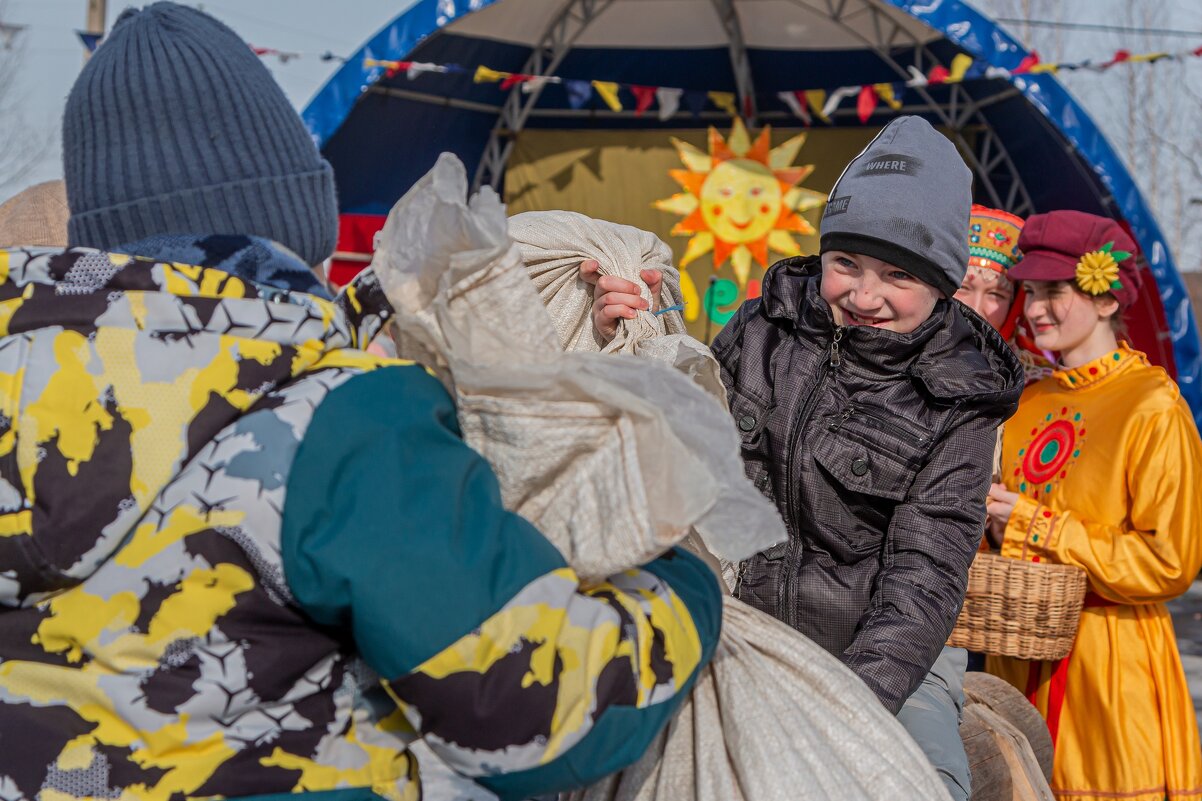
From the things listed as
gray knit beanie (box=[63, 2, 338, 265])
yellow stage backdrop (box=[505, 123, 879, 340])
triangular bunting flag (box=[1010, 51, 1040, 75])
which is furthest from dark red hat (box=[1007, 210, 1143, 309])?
yellow stage backdrop (box=[505, 123, 879, 340])

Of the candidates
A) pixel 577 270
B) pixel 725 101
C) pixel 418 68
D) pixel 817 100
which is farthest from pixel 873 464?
pixel 725 101

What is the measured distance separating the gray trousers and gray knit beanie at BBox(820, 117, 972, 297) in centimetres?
72

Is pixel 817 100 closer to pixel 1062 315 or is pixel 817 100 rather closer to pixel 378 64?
pixel 378 64

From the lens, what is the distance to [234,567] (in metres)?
1.07

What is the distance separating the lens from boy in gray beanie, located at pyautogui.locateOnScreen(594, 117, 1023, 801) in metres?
2.01

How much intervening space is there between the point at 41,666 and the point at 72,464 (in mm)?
196

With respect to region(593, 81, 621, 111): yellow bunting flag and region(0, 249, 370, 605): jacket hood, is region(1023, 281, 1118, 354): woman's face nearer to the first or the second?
region(0, 249, 370, 605): jacket hood

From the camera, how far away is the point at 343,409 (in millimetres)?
1097

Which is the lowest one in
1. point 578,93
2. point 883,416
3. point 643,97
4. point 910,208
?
point 578,93

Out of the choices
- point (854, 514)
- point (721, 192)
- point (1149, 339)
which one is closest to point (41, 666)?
point (854, 514)

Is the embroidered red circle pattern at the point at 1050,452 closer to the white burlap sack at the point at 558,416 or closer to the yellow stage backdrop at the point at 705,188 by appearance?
the white burlap sack at the point at 558,416

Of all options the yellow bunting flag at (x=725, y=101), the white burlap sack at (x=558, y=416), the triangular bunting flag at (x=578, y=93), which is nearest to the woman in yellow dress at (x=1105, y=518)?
the white burlap sack at (x=558, y=416)

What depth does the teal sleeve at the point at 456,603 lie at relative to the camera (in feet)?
3.47

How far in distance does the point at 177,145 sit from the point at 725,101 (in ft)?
30.3
